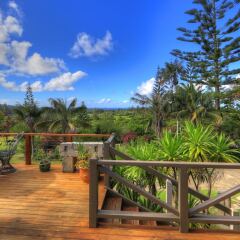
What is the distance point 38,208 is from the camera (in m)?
3.56

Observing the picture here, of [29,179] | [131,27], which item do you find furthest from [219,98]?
[29,179]

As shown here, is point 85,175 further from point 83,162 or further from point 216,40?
point 216,40

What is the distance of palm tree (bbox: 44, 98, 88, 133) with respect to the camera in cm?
1465

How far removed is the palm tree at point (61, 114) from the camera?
14648 mm

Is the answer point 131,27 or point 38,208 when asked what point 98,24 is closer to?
point 131,27

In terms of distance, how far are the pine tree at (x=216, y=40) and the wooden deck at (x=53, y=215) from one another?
14664 millimetres

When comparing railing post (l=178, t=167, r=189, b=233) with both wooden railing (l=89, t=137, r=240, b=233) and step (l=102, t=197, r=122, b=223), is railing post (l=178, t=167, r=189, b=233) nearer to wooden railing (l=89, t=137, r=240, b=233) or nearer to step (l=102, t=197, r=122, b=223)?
wooden railing (l=89, t=137, r=240, b=233)

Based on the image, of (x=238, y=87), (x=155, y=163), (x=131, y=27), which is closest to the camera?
(x=155, y=163)

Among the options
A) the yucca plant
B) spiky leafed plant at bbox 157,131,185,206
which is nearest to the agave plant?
spiky leafed plant at bbox 157,131,185,206

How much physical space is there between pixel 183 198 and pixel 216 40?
55.0 ft

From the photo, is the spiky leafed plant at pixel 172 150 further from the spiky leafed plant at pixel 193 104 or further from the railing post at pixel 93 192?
the spiky leafed plant at pixel 193 104

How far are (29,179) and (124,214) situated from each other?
2.86m

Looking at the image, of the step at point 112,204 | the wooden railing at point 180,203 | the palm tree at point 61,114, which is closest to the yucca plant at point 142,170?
the step at point 112,204

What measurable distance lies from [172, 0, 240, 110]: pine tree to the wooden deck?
1466 centimetres
